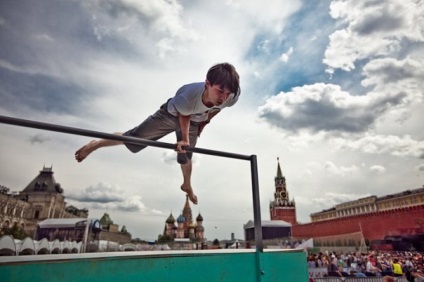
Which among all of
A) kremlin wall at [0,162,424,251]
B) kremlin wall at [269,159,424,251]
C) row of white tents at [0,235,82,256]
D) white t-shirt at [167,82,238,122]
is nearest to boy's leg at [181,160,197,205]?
white t-shirt at [167,82,238,122]

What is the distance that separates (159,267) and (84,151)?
2.02 meters

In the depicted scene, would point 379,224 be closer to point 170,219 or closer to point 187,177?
point 187,177

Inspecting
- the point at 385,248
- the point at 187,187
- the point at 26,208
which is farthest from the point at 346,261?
the point at 26,208

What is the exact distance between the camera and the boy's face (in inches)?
107

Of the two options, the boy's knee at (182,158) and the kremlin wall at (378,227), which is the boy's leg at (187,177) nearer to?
the boy's knee at (182,158)

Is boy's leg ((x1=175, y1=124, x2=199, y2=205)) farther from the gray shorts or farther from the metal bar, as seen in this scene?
the metal bar

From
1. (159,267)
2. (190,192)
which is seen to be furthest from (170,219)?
(159,267)

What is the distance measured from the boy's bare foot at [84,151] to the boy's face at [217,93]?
1.50 metres

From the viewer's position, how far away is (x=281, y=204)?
9600cm

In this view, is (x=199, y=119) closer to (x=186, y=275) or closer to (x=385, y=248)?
(x=186, y=275)

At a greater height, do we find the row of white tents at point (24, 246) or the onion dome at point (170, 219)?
the onion dome at point (170, 219)

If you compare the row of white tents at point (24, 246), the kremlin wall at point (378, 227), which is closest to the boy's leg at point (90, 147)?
the row of white tents at point (24, 246)

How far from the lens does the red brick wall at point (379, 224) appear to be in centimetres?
3450

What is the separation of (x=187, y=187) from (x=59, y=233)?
150 feet
